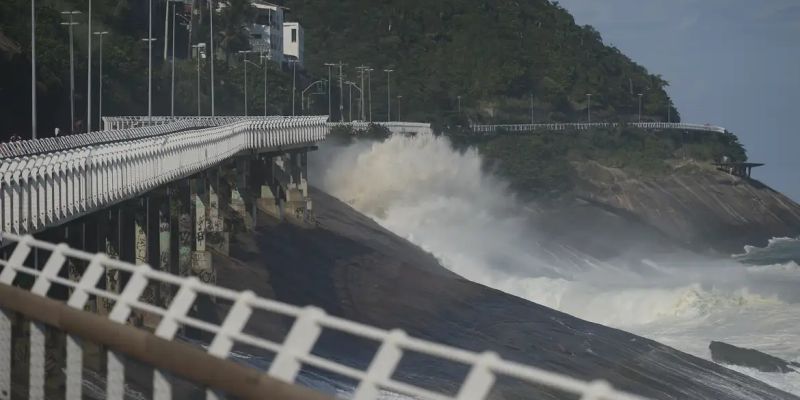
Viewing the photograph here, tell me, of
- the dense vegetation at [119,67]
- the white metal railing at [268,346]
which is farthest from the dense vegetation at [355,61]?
the white metal railing at [268,346]

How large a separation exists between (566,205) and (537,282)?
61.5m

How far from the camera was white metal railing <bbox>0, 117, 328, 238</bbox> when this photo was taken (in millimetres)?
21453

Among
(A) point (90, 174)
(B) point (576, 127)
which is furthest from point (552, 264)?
(B) point (576, 127)

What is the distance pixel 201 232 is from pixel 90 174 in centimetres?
1486

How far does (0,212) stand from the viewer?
20031 mm

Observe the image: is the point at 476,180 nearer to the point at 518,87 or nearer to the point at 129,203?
the point at 518,87

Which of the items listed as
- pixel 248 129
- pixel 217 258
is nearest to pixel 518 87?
pixel 248 129

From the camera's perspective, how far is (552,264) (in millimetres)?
86562

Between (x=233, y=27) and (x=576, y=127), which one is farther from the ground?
(x=233, y=27)

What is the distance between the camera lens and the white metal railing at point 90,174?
21453 millimetres

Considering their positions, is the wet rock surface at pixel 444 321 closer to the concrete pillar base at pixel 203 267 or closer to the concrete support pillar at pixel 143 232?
the concrete pillar base at pixel 203 267

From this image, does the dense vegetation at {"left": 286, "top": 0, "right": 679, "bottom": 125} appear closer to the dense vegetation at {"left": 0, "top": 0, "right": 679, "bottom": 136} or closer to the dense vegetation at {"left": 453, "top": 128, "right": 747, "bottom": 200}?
the dense vegetation at {"left": 0, "top": 0, "right": 679, "bottom": 136}

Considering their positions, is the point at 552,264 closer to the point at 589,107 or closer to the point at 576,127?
the point at 576,127

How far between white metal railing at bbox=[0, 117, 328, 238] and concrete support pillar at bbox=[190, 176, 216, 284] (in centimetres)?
90
